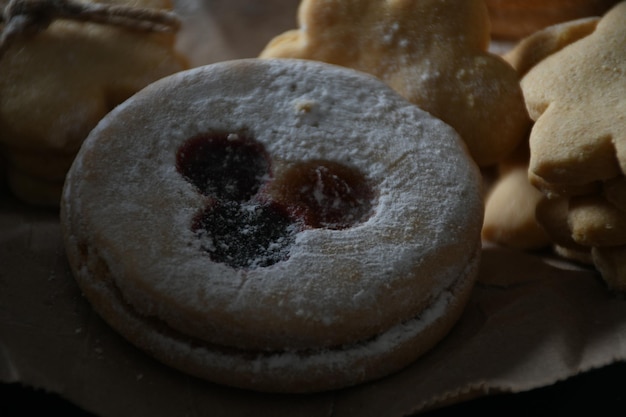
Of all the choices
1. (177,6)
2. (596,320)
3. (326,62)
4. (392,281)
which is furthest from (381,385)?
(177,6)

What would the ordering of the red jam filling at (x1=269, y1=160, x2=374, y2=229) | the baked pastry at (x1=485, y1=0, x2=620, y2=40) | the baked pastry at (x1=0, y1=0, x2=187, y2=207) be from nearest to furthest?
1. the red jam filling at (x1=269, y1=160, x2=374, y2=229)
2. the baked pastry at (x1=0, y1=0, x2=187, y2=207)
3. the baked pastry at (x1=485, y1=0, x2=620, y2=40)

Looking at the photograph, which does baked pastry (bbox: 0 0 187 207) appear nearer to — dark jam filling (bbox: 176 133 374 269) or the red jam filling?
dark jam filling (bbox: 176 133 374 269)

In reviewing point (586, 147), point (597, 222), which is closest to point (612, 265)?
point (597, 222)

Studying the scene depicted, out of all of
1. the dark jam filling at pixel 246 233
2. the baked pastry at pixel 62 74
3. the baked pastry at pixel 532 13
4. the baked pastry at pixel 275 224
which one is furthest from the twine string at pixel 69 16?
the baked pastry at pixel 532 13

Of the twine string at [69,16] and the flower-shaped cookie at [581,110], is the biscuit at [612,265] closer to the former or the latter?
the flower-shaped cookie at [581,110]

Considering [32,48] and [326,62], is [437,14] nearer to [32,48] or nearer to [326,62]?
[326,62]

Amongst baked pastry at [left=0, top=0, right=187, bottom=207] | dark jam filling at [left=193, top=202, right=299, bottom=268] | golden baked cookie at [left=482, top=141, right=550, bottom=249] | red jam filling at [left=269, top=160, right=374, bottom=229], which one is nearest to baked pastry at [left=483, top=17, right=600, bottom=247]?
golden baked cookie at [left=482, top=141, right=550, bottom=249]

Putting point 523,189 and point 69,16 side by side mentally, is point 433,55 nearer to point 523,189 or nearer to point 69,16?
point 523,189
